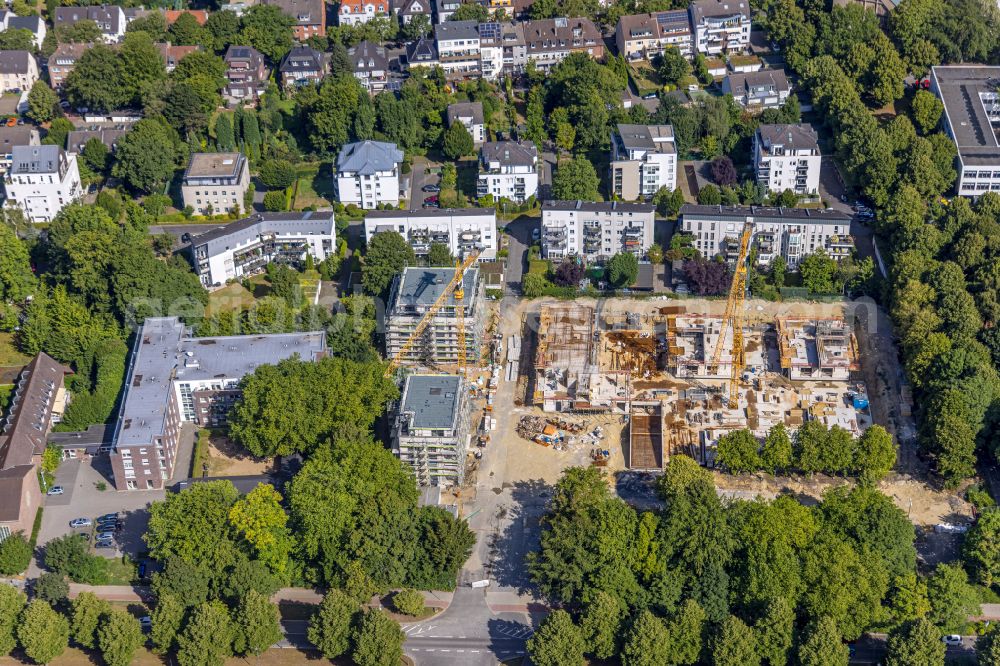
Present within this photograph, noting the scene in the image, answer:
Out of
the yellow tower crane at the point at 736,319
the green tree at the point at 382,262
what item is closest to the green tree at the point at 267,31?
the green tree at the point at 382,262

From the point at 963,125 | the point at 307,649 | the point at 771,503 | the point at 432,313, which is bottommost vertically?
the point at 307,649

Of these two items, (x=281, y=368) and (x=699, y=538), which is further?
(x=281, y=368)

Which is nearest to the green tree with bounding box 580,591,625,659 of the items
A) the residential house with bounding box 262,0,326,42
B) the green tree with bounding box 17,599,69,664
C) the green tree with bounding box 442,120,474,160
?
the green tree with bounding box 17,599,69,664

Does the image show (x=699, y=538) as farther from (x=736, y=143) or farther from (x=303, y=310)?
(x=736, y=143)

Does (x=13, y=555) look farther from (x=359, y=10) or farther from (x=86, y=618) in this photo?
(x=359, y=10)

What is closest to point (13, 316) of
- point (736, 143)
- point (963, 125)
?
point (736, 143)

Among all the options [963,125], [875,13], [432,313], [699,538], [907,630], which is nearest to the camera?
[907,630]

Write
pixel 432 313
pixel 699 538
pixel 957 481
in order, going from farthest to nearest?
pixel 432 313 → pixel 957 481 → pixel 699 538

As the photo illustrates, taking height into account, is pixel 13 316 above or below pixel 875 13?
below
